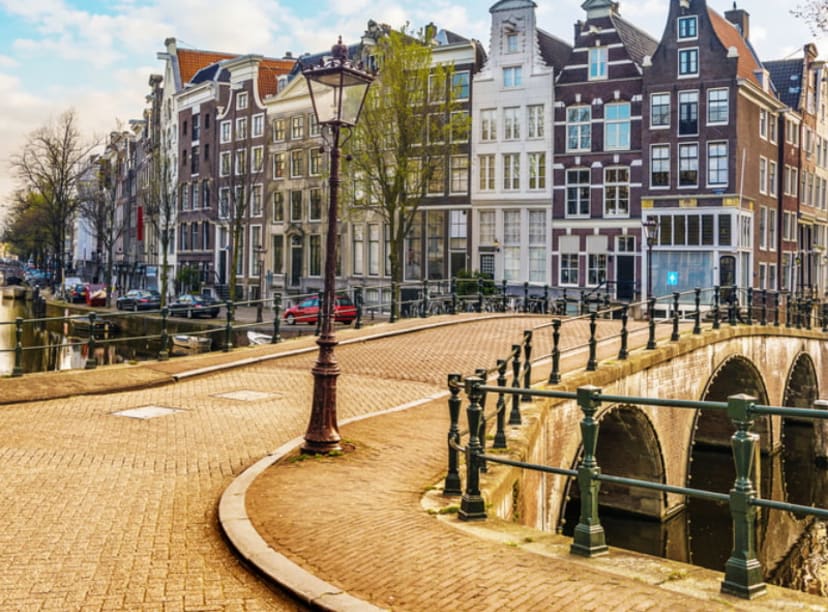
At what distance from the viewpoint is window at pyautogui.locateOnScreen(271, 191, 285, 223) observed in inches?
1948

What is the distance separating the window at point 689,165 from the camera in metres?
34.8

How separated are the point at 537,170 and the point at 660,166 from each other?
5.73 metres

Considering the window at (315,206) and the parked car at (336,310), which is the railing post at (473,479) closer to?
the parked car at (336,310)

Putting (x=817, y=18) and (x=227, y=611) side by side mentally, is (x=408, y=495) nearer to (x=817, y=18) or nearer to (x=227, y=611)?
(x=227, y=611)

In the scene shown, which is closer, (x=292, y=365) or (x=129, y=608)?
(x=129, y=608)

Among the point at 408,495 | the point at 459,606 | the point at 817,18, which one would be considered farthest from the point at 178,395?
the point at 817,18

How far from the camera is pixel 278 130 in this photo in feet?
164

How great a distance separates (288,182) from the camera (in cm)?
4884

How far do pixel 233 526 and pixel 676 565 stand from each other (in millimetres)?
3001

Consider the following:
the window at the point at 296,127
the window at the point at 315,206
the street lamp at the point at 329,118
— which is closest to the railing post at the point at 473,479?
the street lamp at the point at 329,118

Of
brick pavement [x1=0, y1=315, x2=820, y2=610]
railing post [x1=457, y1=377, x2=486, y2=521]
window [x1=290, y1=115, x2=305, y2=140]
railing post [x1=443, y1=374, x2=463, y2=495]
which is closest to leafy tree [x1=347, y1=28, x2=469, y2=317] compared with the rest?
window [x1=290, y1=115, x2=305, y2=140]

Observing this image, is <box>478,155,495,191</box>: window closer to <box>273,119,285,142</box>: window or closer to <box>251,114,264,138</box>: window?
<box>273,119,285,142</box>: window

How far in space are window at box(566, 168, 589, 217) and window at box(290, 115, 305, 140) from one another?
691 inches

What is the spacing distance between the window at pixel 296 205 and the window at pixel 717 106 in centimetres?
2313
